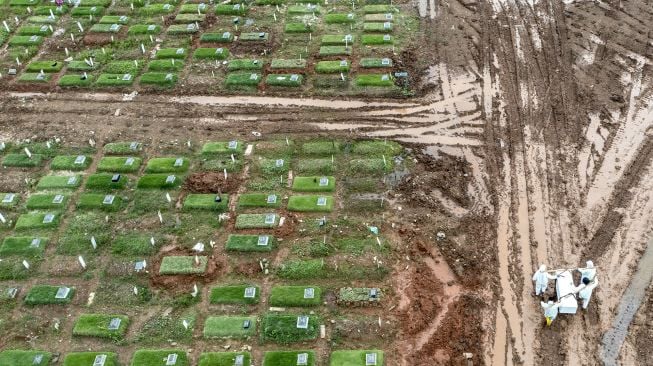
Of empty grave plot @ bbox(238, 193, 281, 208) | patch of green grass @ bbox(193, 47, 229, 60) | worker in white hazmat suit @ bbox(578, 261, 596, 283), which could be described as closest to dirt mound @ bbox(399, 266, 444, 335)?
worker in white hazmat suit @ bbox(578, 261, 596, 283)

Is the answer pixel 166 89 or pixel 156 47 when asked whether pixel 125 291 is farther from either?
pixel 156 47

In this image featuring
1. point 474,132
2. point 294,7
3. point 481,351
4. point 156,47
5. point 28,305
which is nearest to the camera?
point 481,351

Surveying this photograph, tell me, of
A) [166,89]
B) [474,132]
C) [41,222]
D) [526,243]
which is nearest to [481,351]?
[526,243]

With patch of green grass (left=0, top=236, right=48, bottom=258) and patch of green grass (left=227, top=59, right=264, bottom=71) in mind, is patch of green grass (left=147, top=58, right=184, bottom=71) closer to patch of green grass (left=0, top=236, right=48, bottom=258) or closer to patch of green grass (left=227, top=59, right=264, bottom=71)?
patch of green grass (left=227, top=59, right=264, bottom=71)

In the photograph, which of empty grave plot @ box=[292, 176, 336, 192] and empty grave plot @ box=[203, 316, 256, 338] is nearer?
empty grave plot @ box=[203, 316, 256, 338]

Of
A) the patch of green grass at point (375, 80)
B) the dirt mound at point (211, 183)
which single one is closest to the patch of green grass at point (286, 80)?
the patch of green grass at point (375, 80)

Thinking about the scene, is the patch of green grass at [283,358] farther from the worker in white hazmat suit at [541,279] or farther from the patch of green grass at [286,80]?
the patch of green grass at [286,80]
